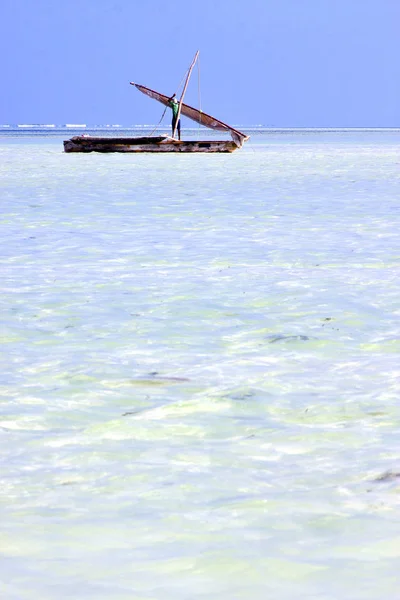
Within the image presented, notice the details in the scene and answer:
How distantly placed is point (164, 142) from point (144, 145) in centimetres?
87

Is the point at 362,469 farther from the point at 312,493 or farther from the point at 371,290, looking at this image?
the point at 371,290

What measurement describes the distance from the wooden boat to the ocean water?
33305mm

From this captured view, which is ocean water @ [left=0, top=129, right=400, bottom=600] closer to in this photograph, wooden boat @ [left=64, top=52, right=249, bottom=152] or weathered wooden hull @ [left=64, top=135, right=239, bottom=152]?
wooden boat @ [left=64, top=52, right=249, bottom=152]

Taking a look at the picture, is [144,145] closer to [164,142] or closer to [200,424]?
[164,142]

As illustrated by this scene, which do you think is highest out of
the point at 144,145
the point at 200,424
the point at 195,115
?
the point at 200,424

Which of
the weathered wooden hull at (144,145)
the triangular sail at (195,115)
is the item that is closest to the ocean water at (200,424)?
the triangular sail at (195,115)

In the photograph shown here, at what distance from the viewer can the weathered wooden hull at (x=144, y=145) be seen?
46.3 metres

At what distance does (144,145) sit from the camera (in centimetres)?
4672

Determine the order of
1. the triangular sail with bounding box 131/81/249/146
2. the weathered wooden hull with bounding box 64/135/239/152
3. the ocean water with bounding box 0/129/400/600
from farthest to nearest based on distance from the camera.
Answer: the weathered wooden hull with bounding box 64/135/239/152, the triangular sail with bounding box 131/81/249/146, the ocean water with bounding box 0/129/400/600

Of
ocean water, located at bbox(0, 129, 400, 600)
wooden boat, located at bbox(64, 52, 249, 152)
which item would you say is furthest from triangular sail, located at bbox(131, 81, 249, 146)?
ocean water, located at bbox(0, 129, 400, 600)

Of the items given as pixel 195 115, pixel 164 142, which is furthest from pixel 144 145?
pixel 195 115

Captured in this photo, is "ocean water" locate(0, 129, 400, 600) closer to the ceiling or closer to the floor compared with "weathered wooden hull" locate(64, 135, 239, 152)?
→ closer to the ceiling

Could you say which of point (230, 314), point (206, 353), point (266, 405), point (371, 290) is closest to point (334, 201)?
point (371, 290)

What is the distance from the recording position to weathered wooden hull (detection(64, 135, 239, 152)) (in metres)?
46.3
